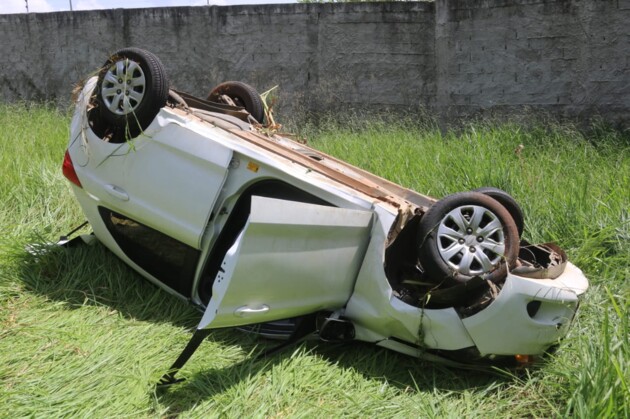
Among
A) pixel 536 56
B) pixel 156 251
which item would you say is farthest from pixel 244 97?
pixel 536 56

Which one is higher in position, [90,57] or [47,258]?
[90,57]

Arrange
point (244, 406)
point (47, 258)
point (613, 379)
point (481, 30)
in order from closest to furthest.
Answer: point (613, 379), point (244, 406), point (47, 258), point (481, 30)

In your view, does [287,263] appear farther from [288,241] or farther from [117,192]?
[117,192]

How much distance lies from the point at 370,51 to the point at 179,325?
22.6ft

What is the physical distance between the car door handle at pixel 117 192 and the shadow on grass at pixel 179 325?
2.28 feet

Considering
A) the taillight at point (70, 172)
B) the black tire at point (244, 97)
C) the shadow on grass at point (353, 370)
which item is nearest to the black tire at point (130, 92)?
Result: the taillight at point (70, 172)

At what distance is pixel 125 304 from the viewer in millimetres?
4254

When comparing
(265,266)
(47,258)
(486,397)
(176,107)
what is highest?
(176,107)

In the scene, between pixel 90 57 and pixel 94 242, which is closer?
pixel 94 242

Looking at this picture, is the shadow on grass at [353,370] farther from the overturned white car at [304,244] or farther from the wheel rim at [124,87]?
the wheel rim at [124,87]

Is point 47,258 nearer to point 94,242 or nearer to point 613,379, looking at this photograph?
point 94,242

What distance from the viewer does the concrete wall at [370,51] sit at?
8117mm

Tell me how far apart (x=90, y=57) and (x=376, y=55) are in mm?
5245

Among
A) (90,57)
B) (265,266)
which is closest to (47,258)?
(265,266)
